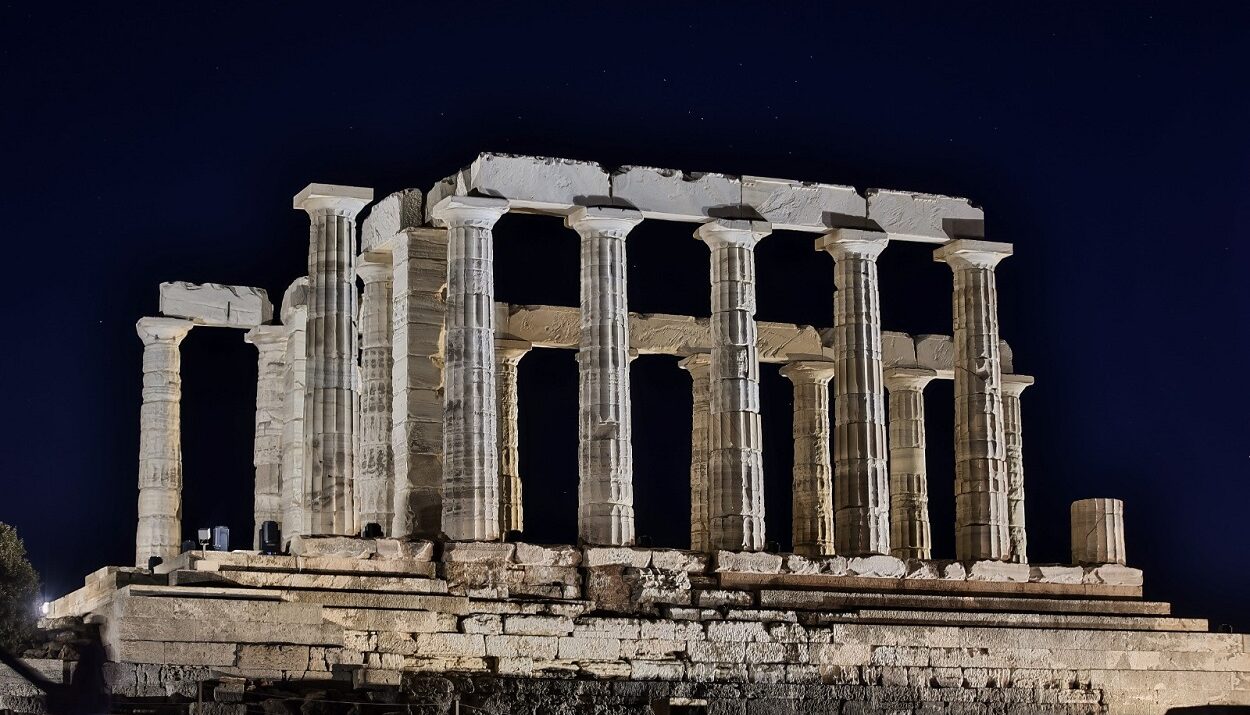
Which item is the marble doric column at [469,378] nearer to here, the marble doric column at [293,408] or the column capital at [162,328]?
the marble doric column at [293,408]

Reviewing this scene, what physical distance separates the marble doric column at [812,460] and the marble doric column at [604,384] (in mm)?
10765

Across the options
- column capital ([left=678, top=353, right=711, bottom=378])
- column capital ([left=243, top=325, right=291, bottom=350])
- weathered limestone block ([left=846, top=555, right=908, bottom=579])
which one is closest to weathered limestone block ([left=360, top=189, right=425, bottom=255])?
column capital ([left=243, top=325, right=291, bottom=350])

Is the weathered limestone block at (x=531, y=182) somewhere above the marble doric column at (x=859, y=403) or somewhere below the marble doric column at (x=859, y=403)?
above

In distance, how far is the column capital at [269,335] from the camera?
193 feet

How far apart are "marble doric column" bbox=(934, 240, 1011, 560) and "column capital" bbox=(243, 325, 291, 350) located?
16.1 meters

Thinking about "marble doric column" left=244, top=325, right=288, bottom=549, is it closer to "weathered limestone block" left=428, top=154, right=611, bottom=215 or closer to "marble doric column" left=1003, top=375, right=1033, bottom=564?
"weathered limestone block" left=428, top=154, right=611, bottom=215

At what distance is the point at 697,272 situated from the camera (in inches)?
2822

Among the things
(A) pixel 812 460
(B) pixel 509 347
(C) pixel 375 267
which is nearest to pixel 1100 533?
(A) pixel 812 460

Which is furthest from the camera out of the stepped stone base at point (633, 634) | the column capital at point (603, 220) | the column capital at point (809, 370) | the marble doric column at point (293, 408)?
the column capital at point (809, 370)

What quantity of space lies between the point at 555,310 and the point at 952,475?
20.5 meters

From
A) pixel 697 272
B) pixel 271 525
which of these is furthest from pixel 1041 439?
pixel 271 525

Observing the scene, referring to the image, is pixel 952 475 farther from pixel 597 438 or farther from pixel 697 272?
pixel 597 438

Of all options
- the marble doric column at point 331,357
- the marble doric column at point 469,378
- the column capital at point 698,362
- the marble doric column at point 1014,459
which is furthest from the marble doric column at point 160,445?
the marble doric column at point 1014,459

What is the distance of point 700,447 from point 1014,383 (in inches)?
398
